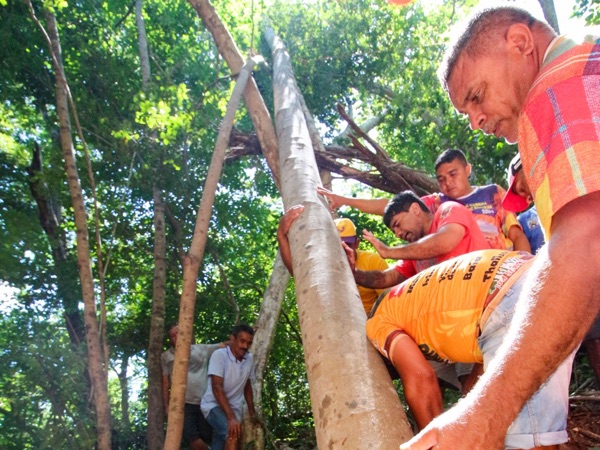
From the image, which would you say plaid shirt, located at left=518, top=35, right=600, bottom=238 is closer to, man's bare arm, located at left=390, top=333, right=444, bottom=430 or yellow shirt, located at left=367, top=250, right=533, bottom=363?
yellow shirt, located at left=367, top=250, right=533, bottom=363

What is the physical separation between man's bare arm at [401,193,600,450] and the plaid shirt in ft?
0.24

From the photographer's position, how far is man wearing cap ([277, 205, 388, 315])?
2645 millimetres

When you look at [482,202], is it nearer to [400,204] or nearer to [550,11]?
[400,204]

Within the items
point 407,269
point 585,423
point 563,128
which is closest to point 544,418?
point 563,128

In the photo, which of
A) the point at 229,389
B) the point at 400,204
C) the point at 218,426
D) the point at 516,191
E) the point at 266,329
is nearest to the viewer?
the point at 516,191

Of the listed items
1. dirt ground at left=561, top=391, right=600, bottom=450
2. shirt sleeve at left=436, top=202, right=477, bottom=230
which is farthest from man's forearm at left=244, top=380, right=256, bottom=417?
shirt sleeve at left=436, top=202, right=477, bottom=230

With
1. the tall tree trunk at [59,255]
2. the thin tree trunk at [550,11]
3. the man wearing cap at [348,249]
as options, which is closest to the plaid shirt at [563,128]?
the man wearing cap at [348,249]

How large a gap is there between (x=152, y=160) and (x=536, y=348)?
6.94 meters

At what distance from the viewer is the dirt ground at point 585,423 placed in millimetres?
3211

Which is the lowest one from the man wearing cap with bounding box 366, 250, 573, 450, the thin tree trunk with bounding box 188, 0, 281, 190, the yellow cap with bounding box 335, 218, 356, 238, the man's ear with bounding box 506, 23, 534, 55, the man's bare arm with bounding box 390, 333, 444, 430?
the man's bare arm with bounding box 390, 333, 444, 430

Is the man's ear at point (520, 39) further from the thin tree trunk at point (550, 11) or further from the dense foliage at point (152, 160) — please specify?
the thin tree trunk at point (550, 11)

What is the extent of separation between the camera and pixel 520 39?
4.26ft

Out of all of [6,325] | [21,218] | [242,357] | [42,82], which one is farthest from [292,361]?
[42,82]

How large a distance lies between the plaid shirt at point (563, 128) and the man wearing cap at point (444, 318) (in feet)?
2.00
